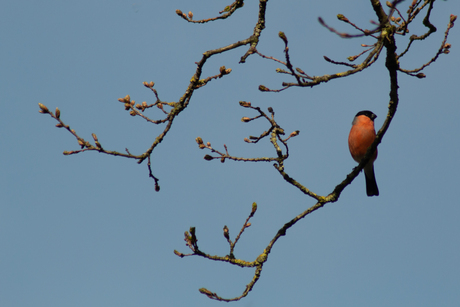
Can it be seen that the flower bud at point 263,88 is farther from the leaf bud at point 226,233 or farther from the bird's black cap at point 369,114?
the bird's black cap at point 369,114

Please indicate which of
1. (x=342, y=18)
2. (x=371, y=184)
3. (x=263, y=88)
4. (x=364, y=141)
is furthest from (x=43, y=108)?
(x=371, y=184)

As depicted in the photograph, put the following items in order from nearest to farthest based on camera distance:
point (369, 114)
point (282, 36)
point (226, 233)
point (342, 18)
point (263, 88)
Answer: point (282, 36) < point (263, 88) < point (342, 18) < point (226, 233) < point (369, 114)

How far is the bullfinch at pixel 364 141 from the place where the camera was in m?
7.32

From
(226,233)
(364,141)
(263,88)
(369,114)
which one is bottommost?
(226,233)

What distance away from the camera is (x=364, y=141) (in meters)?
7.31

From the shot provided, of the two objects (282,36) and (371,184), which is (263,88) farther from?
(371,184)

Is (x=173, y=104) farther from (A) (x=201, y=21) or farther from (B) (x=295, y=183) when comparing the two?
(B) (x=295, y=183)

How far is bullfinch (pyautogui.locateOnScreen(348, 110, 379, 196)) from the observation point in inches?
288

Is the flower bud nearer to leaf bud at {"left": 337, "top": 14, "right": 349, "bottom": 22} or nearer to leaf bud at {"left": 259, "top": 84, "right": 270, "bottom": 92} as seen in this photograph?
leaf bud at {"left": 259, "top": 84, "right": 270, "bottom": 92}

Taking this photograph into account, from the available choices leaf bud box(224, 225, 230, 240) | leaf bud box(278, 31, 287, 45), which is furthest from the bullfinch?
leaf bud box(278, 31, 287, 45)

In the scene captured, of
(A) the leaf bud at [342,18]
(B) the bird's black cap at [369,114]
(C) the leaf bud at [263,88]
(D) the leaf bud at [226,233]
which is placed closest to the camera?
(C) the leaf bud at [263,88]

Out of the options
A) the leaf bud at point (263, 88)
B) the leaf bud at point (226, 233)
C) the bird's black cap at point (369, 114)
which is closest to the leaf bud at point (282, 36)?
the leaf bud at point (263, 88)

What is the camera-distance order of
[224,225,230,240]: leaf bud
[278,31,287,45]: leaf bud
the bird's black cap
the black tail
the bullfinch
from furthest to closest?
the bird's black cap → the black tail → the bullfinch → [224,225,230,240]: leaf bud → [278,31,287,45]: leaf bud

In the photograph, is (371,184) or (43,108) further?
(371,184)
